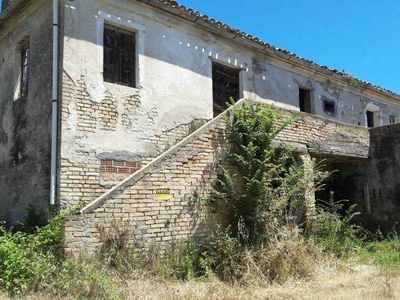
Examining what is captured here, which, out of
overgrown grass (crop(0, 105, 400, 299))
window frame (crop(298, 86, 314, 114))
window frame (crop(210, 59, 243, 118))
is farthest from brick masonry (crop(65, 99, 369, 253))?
window frame (crop(298, 86, 314, 114))

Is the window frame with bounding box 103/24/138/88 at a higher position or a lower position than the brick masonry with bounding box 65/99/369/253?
higher

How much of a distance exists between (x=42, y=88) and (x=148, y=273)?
4475 millimetres

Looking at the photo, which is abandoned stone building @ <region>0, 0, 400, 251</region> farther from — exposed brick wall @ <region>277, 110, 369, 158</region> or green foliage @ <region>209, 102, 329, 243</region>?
green foliage @ <region>209, 102, 329, 243</region>

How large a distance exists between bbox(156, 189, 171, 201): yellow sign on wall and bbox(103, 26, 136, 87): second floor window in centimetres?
310

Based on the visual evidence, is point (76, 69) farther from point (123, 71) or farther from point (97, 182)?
point (97, 182)

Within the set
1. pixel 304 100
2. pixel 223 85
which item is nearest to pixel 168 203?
pixel 223 85

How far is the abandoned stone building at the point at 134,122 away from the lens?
7238 mm

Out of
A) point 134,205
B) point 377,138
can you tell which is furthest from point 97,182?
point 377,138

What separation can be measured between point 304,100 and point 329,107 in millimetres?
1252

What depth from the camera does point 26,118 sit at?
8.87m

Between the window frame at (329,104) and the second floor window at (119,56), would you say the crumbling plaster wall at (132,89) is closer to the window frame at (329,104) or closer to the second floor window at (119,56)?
the second floor window at (119,56)

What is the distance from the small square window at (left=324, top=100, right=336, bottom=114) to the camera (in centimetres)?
1440

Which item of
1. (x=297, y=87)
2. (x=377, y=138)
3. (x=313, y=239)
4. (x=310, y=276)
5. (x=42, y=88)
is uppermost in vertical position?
(x=297, y=87)

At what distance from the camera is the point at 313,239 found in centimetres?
816
